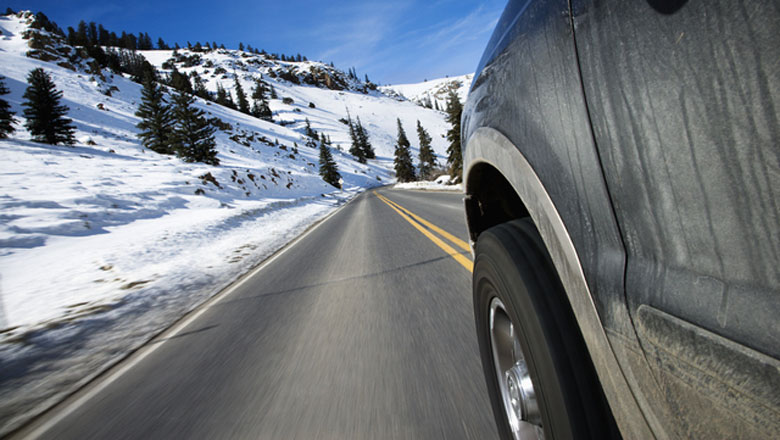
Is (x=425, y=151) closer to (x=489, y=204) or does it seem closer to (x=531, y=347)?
(x=489, y=204)

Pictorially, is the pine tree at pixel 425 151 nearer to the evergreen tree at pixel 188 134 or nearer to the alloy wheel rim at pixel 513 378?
the evergreen tree at pixel 188 134

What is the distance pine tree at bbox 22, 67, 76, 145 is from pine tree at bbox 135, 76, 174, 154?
6.37 meters

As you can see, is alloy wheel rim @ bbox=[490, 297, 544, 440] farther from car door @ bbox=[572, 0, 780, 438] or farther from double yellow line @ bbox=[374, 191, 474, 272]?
double yellow line @ bbox=[374, 191, 474, 272]

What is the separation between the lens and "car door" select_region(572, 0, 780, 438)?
45cm

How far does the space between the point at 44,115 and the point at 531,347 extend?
104 ft

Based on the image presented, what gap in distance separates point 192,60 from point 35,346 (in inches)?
7468

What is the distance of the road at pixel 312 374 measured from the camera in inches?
68.1

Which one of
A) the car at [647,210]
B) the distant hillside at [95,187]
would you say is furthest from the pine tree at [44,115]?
the car at [647,210]

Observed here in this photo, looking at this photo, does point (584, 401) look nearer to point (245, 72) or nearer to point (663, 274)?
point (663, 274)

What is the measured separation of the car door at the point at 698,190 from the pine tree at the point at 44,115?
31.3m

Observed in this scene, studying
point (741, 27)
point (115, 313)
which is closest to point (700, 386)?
point (741, 27)

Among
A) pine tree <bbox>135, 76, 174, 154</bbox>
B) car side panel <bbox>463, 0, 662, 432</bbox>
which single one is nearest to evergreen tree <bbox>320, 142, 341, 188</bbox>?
pine tree <bbox>135, 76, 174, 154</bbox>

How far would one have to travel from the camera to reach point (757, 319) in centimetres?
46

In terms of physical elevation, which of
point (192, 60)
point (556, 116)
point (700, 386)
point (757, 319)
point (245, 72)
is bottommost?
point (700, 386)
